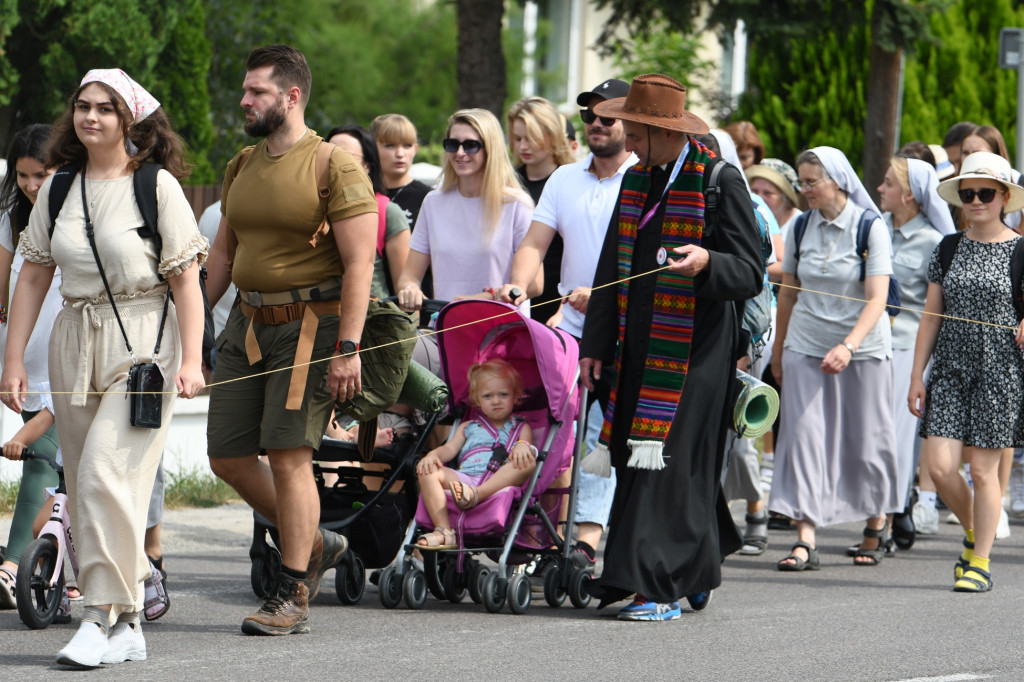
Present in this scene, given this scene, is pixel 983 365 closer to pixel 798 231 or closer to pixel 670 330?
pixel 798 231

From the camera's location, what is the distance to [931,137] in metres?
23.2

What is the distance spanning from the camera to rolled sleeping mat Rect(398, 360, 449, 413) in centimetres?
721

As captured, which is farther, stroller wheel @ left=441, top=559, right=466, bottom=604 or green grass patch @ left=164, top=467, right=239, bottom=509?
green grass patch @ left=164, top=467, right=239, bottom=509

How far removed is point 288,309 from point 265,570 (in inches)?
60.1

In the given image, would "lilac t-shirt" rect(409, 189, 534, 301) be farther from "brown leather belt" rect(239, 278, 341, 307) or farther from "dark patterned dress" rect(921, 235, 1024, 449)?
"dark patterned dress" rect(921, 235, 1024, 449)

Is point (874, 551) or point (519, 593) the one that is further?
point (874, 551)

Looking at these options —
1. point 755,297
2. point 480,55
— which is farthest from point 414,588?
point 480,55

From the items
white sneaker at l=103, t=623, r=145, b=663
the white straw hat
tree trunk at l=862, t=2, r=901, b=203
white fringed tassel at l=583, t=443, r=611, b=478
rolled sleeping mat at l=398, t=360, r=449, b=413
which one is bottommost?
white sneaker at l=103, t=623, r=145, b=663

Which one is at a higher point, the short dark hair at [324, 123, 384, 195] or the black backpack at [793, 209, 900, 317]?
the short dark hair at [324, 123, 384, 195]

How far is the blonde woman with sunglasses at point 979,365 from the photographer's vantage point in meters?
7.97

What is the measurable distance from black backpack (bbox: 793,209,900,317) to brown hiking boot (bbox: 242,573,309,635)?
12.4ft

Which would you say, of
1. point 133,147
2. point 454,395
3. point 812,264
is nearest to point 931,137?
point 812,264

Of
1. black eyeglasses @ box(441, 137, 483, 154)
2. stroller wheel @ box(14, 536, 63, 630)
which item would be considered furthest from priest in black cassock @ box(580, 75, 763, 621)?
stroller wheel @ box(14, 536, 63, 630)

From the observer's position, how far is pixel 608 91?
26.5ft
